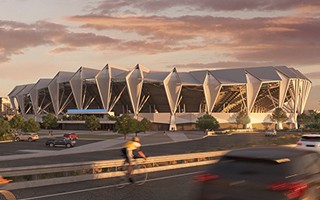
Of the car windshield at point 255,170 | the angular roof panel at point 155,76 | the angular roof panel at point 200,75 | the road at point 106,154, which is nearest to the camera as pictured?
the car windshield at point 255,170

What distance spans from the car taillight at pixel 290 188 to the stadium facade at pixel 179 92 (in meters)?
111

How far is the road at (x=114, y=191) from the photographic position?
11.0m

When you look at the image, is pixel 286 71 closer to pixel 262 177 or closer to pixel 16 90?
pixel 16 90

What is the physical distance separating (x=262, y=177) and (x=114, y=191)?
274 inches

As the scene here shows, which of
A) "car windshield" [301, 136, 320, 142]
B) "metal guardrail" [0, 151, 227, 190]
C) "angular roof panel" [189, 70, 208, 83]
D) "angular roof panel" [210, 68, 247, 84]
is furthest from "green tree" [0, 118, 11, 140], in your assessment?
"angular roof panel" [210, 68, 247, 84]

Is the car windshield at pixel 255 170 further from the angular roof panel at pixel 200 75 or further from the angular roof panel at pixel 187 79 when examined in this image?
the angular roof panel at pixel 200 75

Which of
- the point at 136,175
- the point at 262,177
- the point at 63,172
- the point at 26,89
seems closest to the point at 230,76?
the point at 26,89

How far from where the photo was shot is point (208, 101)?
121500mm

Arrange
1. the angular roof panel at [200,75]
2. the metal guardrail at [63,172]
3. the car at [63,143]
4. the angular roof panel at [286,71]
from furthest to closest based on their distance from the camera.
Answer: the angular roof panel at [286,71], the angular roof panel at [200,75], the car at [63,143], the metal guardrail at [63,172]

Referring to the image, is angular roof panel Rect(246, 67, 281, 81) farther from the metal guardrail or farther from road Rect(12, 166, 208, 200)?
road Rect(12, 166, 208, 200)

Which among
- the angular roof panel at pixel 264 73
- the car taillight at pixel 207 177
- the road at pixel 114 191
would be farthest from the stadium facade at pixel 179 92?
the car taillight at pixel 207 177

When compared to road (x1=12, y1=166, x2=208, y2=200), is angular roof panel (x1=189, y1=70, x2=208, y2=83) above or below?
above

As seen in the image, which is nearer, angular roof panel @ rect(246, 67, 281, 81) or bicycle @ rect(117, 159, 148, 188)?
bicycle @ rect(117, 159, 148, 188)

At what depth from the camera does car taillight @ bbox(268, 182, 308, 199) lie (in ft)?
19.4
